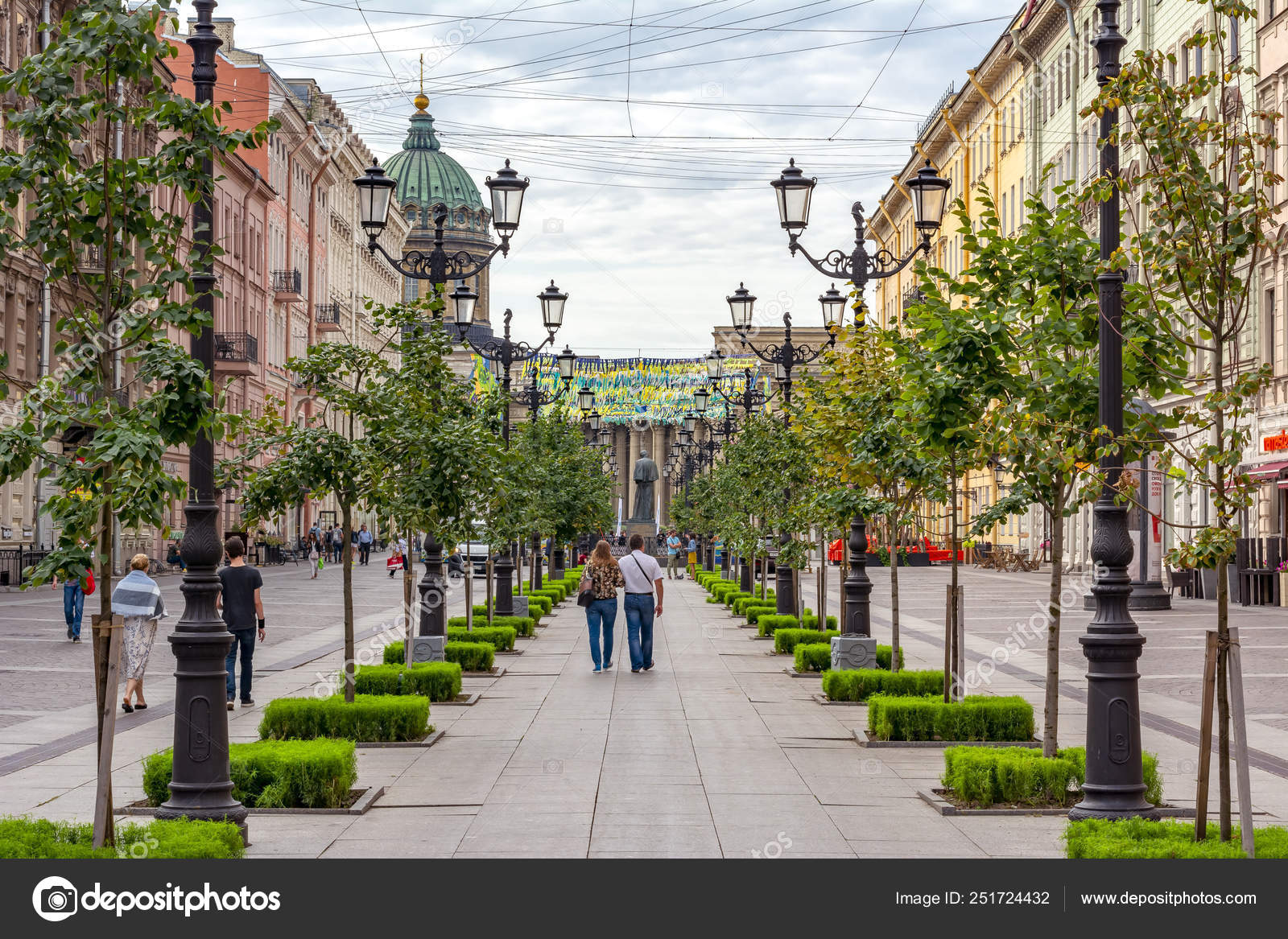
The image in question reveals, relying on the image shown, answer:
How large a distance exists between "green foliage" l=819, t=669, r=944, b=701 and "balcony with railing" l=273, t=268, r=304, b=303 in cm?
6069

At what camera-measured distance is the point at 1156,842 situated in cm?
787

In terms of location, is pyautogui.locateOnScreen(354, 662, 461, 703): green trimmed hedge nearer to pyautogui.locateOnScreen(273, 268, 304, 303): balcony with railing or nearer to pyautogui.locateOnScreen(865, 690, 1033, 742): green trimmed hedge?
pyautogui.locateOnScreen(865, 690, 1033, 742): green trimmed hedge

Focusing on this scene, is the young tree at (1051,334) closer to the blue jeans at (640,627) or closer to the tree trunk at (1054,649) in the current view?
the tree trunk at (1054,649)

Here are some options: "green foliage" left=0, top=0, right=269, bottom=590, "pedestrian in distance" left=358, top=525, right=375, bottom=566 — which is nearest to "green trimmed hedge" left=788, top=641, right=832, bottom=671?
"green foliage" left=0, top=0, right=269, bottom=590

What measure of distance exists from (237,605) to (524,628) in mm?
11696

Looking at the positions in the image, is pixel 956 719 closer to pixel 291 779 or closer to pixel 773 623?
pixel 291 779

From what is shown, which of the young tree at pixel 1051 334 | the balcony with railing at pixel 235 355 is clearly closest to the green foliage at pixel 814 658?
the young tree at pixel 1051 334

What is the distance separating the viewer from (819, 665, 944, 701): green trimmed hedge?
53.4 ft

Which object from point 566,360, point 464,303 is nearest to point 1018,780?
point 464,303

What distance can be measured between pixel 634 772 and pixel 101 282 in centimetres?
589

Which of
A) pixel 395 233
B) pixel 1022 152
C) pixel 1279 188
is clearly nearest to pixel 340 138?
pixel 395 233

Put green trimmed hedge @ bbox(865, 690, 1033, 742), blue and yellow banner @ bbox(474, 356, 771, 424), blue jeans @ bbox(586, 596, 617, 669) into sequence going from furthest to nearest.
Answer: blue and yellow banner @ bbox(474, 356, 771, 424) < blue jeans @ bbox(586, 596, 617, 669) < green trimmed hedge @ bbox(865, 690, 1033, 742)

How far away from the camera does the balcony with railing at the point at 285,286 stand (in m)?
75.6

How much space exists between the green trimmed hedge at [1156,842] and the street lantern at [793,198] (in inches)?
510
